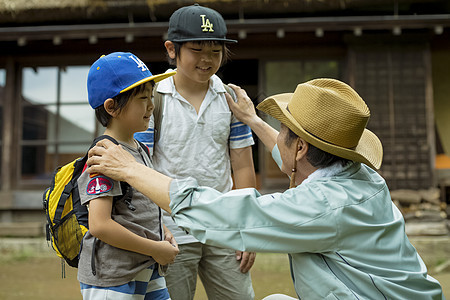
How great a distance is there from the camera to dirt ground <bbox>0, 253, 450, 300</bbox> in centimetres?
440

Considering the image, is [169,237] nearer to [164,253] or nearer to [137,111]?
[164,253]

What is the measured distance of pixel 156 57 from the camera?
6.84 metres

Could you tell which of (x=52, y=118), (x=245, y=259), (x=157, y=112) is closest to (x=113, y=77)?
(x=157, y=112)

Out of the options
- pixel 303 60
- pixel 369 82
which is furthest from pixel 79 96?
pixel 369 82

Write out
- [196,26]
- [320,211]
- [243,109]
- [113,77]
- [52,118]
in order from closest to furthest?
[320,211]
[113,77]
[196,26]
[243,109]
[52,118]

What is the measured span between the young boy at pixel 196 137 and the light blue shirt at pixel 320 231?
22.6 inches

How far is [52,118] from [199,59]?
557cm

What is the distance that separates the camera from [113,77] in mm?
1661

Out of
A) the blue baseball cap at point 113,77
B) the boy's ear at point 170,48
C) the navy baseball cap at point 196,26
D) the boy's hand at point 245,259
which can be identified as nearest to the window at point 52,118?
the boy's ear at point 170,48

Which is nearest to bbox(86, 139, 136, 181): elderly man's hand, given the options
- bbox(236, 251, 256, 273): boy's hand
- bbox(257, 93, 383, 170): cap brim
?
bbox(257, 93, 383, 170): cap brim

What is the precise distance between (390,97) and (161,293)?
5.16 m

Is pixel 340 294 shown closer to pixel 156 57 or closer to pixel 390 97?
pixel 390 97

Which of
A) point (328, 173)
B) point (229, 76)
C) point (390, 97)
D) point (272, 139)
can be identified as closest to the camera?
point (328, 173)

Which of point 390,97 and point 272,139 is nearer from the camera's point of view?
point 272,139
